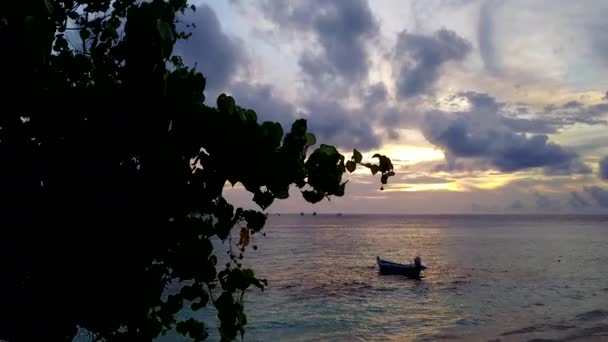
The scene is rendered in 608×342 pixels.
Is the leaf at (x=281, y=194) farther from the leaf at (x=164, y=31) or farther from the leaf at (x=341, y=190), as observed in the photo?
the leaf at (x=164, y=31)

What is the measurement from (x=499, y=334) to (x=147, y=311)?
32.3m

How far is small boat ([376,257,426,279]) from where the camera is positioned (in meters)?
59.0

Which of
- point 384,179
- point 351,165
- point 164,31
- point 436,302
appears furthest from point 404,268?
point 164,31

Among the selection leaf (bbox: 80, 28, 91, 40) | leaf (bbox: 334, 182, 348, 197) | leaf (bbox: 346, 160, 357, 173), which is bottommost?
leaf (bbox: 334, 182, 348, 197)

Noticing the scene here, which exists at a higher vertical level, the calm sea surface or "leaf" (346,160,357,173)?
"leaf" (346,160,357,173)

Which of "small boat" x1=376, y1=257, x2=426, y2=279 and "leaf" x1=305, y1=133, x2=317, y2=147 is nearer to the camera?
"leaf" x1=305, y1=133, x2=317, y2=147

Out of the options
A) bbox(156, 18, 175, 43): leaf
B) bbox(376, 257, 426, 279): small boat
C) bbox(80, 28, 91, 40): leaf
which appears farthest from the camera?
bbox(376, 257, 426, 279): small boat

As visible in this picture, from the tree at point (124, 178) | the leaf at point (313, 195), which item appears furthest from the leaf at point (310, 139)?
the leaf at point (313, 195)

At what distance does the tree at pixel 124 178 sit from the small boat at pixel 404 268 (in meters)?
56.4

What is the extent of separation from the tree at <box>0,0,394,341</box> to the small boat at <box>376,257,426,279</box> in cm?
5638

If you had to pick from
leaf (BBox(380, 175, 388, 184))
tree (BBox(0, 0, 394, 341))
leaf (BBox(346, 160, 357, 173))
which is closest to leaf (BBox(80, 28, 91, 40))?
tree (BBox(0, 0, 394, 341))

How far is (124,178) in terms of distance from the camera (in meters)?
4.43

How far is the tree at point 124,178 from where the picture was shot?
414 cm

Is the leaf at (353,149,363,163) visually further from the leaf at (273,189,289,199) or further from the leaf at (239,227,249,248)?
the leaf at (239,227,249,248)
